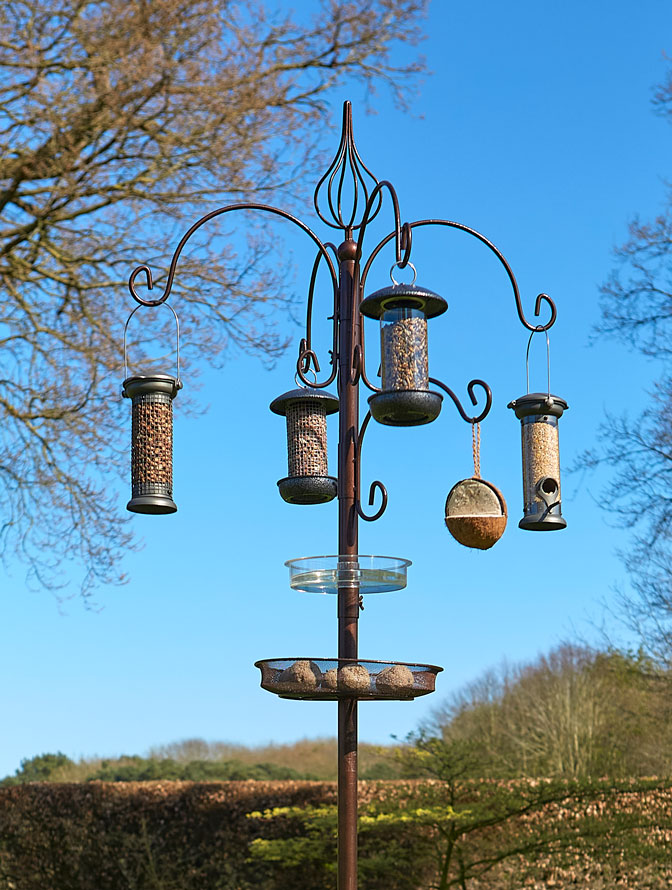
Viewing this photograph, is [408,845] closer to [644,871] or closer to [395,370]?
[644,871]

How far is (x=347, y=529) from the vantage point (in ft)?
12.0

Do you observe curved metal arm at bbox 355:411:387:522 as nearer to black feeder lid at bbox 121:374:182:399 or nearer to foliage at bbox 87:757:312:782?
black feeder lid at bbox 121:374:182:399

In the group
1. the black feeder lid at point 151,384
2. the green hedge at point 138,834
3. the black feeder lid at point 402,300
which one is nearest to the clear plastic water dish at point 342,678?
the black feeder lid at point 151,384

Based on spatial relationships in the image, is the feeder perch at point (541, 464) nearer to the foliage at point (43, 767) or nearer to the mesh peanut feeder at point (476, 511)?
the mesh peanut feeder at point (476, 511)

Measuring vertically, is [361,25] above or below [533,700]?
above

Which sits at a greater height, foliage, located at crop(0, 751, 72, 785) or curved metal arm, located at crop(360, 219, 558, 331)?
curved metal arm, located at crop(360, 219, 558, 331)

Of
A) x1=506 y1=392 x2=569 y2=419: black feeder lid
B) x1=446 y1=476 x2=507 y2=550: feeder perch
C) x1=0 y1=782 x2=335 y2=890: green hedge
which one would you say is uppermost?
x1=506 y1=392 x2=569 y2=419: black feeder lid

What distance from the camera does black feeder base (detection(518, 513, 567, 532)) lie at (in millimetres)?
3975

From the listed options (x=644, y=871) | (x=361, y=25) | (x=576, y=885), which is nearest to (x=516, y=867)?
(x=576, y=885)

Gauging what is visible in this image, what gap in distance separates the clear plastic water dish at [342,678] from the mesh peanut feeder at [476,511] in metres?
0.45

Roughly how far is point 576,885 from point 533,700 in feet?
19.0

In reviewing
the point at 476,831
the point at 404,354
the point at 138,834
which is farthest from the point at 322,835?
the point at 404,354

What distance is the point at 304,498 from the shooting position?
13.8ft

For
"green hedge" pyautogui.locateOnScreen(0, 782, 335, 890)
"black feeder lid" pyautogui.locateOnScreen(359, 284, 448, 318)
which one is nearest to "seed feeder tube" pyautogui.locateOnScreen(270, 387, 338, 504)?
"black feeder lid" pyautogui.locateOnScreen(359, 284, 448, 318)
